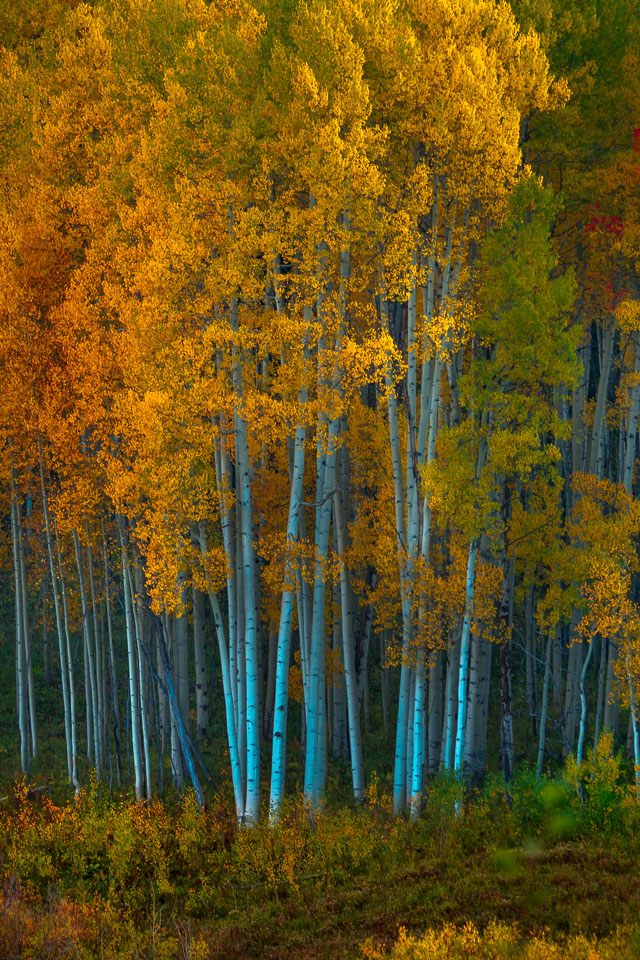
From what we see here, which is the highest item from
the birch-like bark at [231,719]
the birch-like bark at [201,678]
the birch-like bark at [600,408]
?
the birch-like bark at [600,408]

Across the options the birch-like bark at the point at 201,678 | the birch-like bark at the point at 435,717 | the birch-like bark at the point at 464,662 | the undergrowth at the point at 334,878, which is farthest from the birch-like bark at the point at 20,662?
the birch-like bark at the point at 464,662

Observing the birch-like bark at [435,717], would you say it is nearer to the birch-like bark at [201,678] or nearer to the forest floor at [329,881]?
the forest floor at [329,881]

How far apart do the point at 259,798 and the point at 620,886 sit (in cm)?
620

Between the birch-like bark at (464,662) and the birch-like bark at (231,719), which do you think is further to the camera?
the birch-like bark at (231,719)

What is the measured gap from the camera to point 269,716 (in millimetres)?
21375

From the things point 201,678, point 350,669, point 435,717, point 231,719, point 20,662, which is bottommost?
point 201,678

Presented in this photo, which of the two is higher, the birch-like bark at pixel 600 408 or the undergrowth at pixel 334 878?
the birch-like bark at pixel 600 408

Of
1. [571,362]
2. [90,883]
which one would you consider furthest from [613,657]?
[90,883]

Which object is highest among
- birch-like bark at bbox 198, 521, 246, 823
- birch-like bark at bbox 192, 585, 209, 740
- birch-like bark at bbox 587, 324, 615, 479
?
birch-like bark at bbox 587, 324, 615, 479

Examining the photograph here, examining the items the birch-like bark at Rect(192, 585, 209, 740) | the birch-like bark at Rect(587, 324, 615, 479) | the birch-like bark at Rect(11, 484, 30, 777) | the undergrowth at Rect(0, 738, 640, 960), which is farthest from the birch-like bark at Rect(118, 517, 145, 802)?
the birch-like bark at Rect(587, 324, 615, 479)

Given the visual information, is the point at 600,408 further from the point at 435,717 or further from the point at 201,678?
the point at 201,678

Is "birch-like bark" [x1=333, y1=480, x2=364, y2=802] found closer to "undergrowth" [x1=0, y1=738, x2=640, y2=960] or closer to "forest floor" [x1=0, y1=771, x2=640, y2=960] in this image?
"undergrowth" [x1=0, y1=738, x2=640, y2=960]

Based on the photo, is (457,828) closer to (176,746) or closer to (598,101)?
(176,746)

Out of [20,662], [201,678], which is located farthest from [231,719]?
[201,678]
